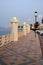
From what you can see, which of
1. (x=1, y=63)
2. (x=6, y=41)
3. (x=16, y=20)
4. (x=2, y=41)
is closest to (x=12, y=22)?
(x=16, y=20)

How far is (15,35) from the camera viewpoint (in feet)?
42.3

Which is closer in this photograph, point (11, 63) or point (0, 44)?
point (11, 63)

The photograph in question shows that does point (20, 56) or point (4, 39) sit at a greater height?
point (4, 39)

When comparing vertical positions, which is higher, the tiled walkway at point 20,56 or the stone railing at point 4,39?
the stone railing at point 4,39

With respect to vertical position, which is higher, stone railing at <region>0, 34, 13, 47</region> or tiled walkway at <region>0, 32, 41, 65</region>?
stone railing at <region>0, 34, 13, 47</region>

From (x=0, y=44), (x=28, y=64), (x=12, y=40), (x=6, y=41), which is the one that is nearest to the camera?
(x=28, y=64)

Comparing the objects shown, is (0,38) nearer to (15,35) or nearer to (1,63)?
(15,35)

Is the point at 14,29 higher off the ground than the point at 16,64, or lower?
higher

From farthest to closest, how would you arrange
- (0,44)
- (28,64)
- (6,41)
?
(6,41) → (0,44) → (28,64)

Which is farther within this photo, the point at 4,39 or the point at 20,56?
the point at 4,39

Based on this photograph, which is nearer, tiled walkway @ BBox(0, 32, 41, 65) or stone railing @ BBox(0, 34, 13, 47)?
tiled walkway @ BBox(0, 32, 41, 65)

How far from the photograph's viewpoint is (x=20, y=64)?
17.5 feet

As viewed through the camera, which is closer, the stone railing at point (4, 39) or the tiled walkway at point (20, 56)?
the tiled walkway at point (20, 56)

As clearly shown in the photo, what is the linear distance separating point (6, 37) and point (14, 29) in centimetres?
199
